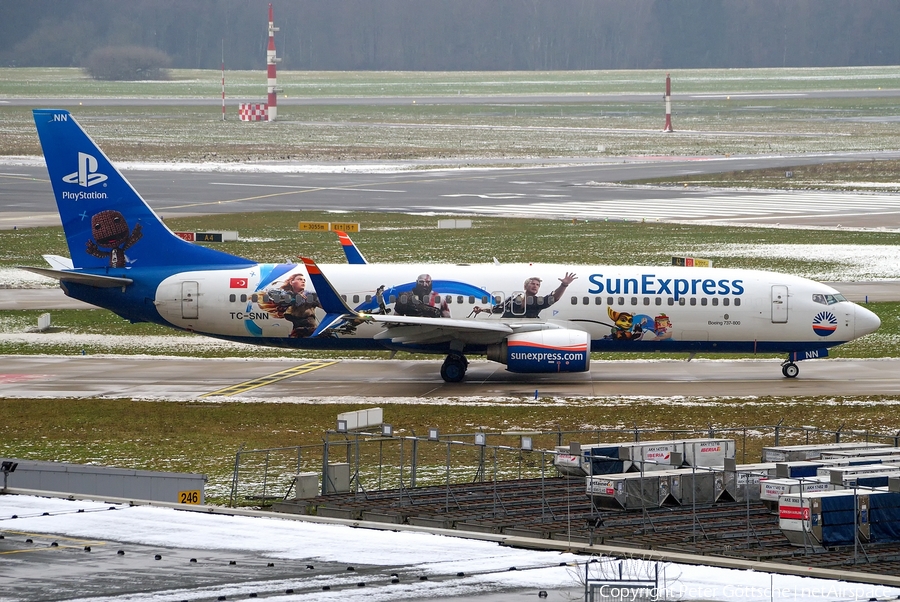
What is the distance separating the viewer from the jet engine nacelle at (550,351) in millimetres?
49844

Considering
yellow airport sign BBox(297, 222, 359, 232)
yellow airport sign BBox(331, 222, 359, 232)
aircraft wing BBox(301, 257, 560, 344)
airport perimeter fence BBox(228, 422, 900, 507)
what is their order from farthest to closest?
yellow airport sign BBox(297, 222, 359, 232) < yellow airport sign BBox(331, 222, 359, 232) < aircraft wing BBox(301, 257, 560, 344) < airport perimeter fence BBox(228, 422, 900, 507)

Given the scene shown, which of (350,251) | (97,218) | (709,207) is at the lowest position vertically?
(350,251)

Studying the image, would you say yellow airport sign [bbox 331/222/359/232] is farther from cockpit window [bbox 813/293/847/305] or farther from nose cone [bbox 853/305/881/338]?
nose cone [bbox 853/305/881/338]

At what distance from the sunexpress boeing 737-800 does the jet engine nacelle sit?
3.10ft

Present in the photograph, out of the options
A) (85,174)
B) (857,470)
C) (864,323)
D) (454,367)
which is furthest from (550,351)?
(857,470)

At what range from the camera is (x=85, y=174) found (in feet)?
174

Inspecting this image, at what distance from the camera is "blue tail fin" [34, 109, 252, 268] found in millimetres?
52719

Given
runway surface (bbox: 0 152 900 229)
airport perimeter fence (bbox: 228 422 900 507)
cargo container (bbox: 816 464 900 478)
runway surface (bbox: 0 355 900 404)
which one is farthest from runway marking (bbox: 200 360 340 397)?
runway surface (bbox: 0 152 900 229)

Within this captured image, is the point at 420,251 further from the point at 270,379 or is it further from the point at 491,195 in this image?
the point at 491,195

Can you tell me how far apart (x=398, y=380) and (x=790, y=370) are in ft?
51.1

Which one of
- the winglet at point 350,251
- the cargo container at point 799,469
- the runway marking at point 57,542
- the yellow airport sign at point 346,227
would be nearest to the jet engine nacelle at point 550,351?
the winglet at point 350,251

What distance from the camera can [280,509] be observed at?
31906mm

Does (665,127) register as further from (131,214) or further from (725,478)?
(725,478)

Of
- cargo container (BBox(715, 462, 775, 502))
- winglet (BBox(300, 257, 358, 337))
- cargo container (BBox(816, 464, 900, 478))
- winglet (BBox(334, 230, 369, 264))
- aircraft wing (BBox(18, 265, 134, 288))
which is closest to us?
cargo container (BBox(816, 464, 900, 478))
